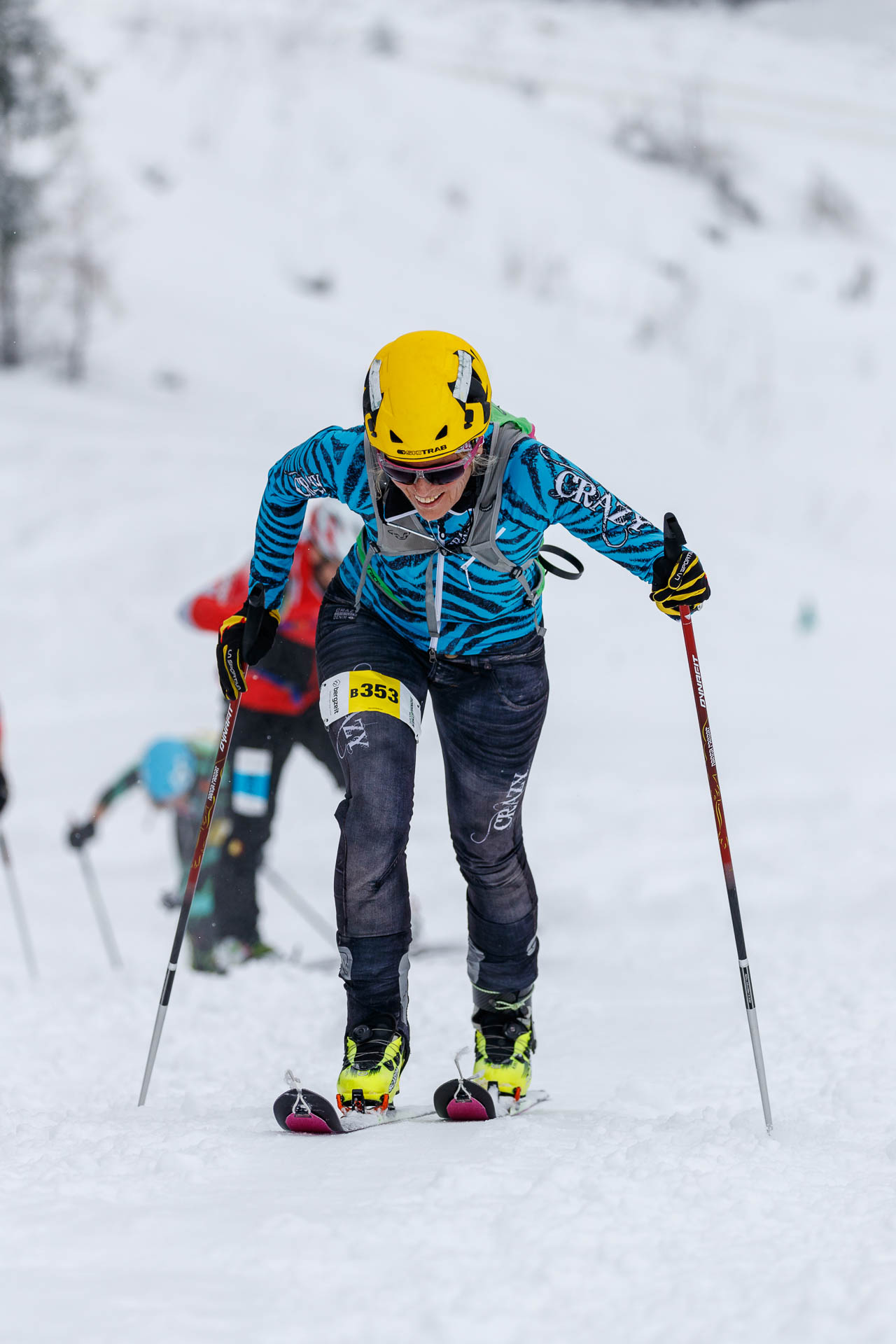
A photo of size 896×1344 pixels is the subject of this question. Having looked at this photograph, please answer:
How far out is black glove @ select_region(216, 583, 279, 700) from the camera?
3.79 meters

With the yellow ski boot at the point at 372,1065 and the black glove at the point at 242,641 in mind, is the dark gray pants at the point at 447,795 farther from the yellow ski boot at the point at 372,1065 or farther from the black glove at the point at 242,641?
the black glove at the point at 242,641

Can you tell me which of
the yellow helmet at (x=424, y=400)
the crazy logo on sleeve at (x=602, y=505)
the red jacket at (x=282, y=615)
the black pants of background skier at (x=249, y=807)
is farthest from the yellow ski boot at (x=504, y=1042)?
the black pants of background skier at (x=249, y=807)

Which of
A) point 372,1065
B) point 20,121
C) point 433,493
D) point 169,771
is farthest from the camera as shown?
point 20,121

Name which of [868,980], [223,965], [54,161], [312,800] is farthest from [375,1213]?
[54,161]

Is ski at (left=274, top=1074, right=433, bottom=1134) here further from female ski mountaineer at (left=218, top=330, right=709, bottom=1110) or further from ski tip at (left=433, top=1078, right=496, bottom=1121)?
ski tip at (left=433, top=1078, right=496, bottom=1121)

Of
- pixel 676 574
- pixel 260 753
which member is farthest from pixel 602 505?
pixel 260 753

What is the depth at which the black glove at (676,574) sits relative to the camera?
3.43m

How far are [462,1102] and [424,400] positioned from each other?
70.7 inches

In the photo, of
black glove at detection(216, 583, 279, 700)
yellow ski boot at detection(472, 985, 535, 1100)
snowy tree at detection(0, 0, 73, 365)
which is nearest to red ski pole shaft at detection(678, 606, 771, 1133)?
yellow ski boot at detection(472, 985, 535, 1100)

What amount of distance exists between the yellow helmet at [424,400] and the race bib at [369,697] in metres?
0.62

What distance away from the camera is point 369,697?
3.49 meters

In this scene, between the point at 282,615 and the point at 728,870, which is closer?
the point at 728,870

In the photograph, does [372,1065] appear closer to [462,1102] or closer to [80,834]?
[462,1102]

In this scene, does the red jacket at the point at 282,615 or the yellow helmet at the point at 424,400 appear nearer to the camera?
the yellow helmet at the point at 424,400
